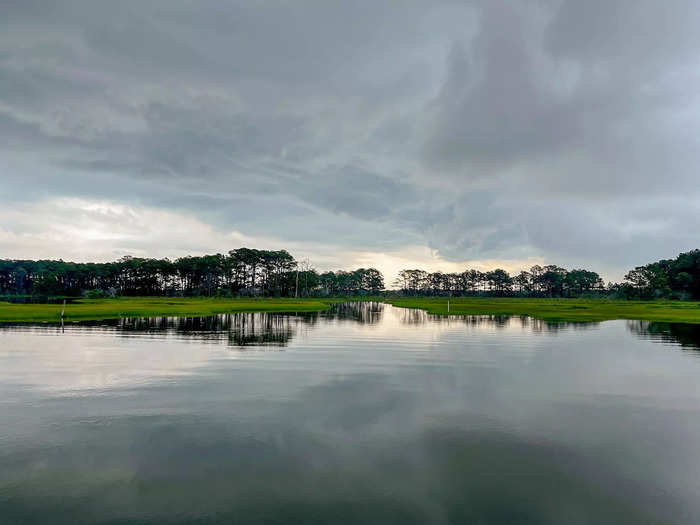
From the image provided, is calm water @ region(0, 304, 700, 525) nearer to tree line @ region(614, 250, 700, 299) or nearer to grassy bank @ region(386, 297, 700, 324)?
grassy bank @ region(386, 297, 700, 324)

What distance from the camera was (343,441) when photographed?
13.3 metres

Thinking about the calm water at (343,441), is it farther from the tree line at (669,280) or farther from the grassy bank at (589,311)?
the tree line at (669,280)

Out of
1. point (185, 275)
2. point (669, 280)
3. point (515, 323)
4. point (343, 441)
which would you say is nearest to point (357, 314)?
point (515, 323)

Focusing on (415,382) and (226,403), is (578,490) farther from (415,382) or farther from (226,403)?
(226,403)

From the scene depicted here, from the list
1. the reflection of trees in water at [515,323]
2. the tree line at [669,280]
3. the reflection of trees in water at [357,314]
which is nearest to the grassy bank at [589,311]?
the reflection of trees in water at [515,323]

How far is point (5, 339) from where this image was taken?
113ft

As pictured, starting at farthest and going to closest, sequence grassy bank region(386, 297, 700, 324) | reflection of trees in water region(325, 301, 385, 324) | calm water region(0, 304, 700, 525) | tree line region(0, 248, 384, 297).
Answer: tree line region(0, 248, 384, 297) → reflection of trees in water region(325, 301, 385, 324) → grassy bank region(386, 297, 700, 324) → calm water region(0, 304, 700, 525)

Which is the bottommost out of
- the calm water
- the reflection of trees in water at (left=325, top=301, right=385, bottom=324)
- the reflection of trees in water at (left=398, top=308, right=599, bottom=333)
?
the calm water

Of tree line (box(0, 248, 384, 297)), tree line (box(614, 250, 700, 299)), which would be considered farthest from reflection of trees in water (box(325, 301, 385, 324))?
tree line (box(614, 250, 700, 299))

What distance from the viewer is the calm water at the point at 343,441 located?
9.51 m

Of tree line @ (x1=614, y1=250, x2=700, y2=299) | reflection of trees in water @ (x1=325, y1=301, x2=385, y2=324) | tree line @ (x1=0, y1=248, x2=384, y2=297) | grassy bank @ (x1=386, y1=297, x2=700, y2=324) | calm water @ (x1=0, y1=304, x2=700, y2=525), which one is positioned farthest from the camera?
tree line @ (x1=0, y1=248, x2=384, y2=297)

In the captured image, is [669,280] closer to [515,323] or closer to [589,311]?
[589,311]

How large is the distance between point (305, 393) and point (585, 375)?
692 inches

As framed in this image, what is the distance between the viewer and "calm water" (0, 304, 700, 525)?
374 inches
